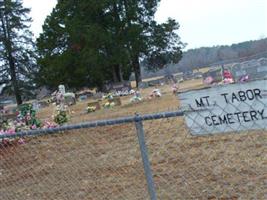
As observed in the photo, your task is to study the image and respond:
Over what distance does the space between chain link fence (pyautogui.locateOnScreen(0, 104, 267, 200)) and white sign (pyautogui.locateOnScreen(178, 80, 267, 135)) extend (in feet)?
0.29

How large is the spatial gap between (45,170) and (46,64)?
1531 inches

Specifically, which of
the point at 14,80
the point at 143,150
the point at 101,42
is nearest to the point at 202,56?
the point at 101,42

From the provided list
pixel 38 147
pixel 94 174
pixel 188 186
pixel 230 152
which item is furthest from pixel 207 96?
pixel 38 147

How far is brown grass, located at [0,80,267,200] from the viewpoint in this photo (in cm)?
626

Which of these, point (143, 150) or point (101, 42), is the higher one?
point (101, 42)

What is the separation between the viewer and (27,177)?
8.89 metres

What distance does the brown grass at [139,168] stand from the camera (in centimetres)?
626

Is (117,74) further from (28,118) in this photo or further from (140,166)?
(140,166)

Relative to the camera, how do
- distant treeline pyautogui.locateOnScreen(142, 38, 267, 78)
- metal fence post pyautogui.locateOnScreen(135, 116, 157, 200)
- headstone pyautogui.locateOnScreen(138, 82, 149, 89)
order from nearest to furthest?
metal fence post pyautogui.locateOnScreen(135, 116, 157, 200) < headstone pyautogui.locateOnScreen(138, 82, 149, 89) < distant treeline pyautogui.locateOnScreen(142, 38, 267, 78)

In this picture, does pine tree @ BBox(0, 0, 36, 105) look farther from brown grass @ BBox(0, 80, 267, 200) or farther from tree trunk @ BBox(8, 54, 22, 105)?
brown grass @ BBox(0, 80, 267, 200)

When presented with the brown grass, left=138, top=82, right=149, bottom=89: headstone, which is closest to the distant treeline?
left=138, top=82, right=149, bottom=89: headstone

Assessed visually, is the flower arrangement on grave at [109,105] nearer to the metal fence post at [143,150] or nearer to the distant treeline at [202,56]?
the metal fence post at [143,150]

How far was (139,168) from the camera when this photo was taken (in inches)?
311

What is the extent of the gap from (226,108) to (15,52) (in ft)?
161
